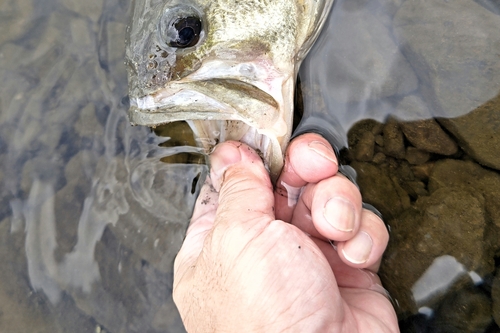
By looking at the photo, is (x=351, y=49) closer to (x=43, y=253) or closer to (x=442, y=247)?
(x=442, y=247)

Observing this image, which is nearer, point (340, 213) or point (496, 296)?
point (340, 213)

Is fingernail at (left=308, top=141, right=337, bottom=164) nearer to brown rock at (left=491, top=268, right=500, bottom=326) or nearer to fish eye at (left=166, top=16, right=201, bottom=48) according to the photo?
fish eye at (left=166, top=16, right=201, bottom=48)

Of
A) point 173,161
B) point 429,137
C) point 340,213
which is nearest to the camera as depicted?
point 340,213

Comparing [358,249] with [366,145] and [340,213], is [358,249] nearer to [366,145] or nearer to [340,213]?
[340,213]

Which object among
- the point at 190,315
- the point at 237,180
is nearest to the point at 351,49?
the point at 237,180


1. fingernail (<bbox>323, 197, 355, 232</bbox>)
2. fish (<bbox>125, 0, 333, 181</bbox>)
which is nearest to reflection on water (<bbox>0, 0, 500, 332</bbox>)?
fingernail (<bbox>323, 197, 355, 232</bbox>)

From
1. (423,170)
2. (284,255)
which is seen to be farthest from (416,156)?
(284,255)
